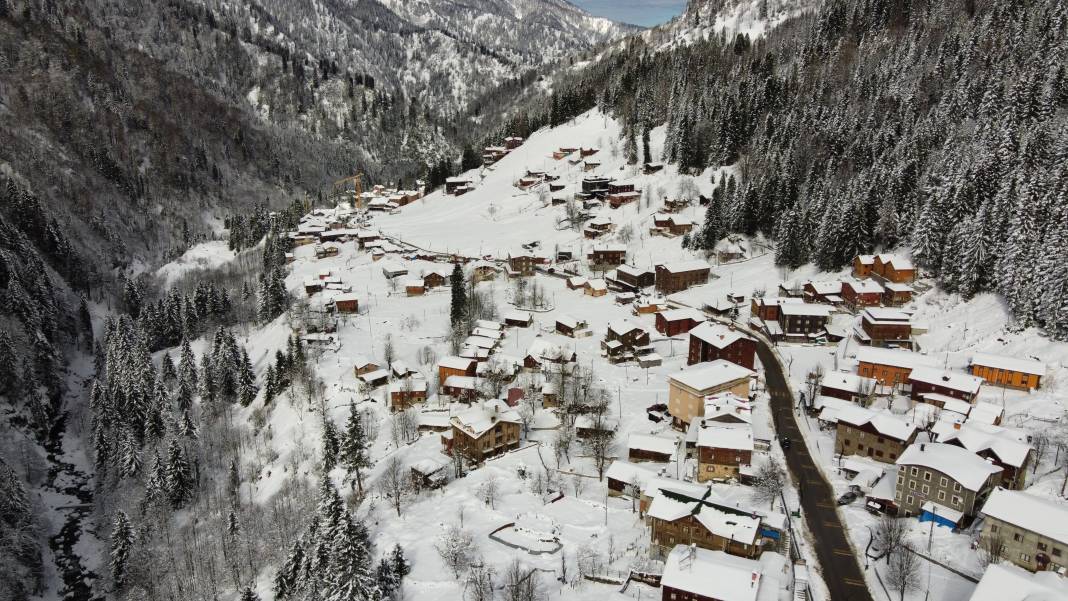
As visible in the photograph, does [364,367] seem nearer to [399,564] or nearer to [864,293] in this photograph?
[399,564]

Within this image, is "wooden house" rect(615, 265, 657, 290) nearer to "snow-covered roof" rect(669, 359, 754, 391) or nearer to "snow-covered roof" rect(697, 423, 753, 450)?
"snow-covered roof" rect(669, 359, 754, 391)

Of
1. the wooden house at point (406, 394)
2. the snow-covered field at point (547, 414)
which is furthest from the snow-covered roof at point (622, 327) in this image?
the wooden house at point (406, 394)

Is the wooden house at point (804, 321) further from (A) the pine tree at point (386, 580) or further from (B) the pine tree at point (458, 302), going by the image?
(A) the pine tree at point (386, 580)

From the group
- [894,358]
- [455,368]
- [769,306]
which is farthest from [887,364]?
[455,368]

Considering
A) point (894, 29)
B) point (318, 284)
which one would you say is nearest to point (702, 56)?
point (894, 29)

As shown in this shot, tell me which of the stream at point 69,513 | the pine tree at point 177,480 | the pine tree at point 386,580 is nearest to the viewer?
the pine tree at point 386,580
